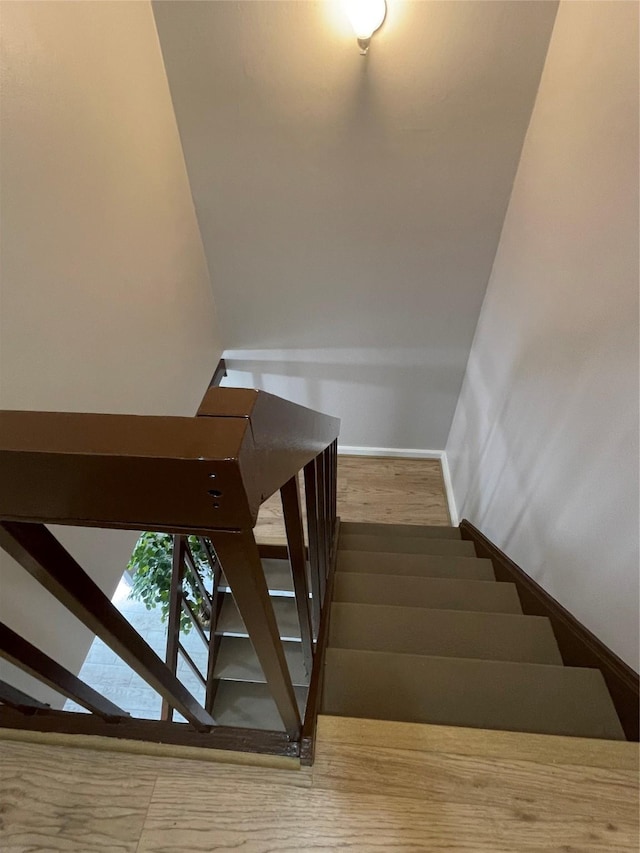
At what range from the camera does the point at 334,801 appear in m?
0.79

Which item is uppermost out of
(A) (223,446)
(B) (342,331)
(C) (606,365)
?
(A) (223,446)

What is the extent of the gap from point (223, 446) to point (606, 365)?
1.17 m

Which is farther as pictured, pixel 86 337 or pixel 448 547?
pixel 448 547

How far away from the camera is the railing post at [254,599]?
0.45 metres

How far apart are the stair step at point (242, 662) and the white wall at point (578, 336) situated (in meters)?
1.27

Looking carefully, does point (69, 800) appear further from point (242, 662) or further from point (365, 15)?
point (365, 15)

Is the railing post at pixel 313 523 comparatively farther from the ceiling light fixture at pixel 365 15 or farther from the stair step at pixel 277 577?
the ceiling light fixture at pixel 365 15

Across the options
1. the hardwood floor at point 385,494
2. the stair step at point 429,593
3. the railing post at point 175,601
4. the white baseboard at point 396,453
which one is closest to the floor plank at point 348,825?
the stair step at point 429,593

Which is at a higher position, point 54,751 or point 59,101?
point 59,101

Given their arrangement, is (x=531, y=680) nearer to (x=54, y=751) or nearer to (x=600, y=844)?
(x=600, y=844)

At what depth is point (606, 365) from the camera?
118cm

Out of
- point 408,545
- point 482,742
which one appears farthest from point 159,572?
point 482,742

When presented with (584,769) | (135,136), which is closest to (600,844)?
(584,769)

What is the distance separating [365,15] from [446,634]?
2154 millimetres
